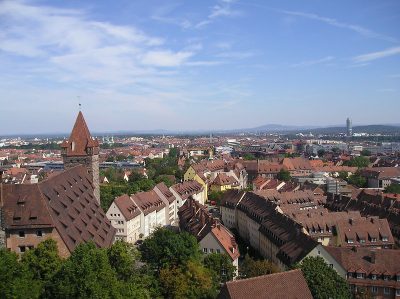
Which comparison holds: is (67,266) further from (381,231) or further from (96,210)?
(381,231)

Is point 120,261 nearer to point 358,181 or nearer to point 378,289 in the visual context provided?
point 378,289

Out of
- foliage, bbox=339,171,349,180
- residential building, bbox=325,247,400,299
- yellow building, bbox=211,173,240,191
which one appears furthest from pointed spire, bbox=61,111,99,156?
foliage, bbox=339,171,349,180

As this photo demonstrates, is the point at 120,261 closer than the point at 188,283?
Yes

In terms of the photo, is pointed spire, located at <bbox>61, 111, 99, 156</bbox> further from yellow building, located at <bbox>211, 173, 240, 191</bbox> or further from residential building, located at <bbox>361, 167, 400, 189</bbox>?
residential building, located at <bbox>361, 167, 400, 189</bbox>

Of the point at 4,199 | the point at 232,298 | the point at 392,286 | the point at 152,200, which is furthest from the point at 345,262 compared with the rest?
the point at 152,200

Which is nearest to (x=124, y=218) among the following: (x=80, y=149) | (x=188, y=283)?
(x=80, y=149)

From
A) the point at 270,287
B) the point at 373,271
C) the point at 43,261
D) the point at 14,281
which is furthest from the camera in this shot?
the point at 373,271
